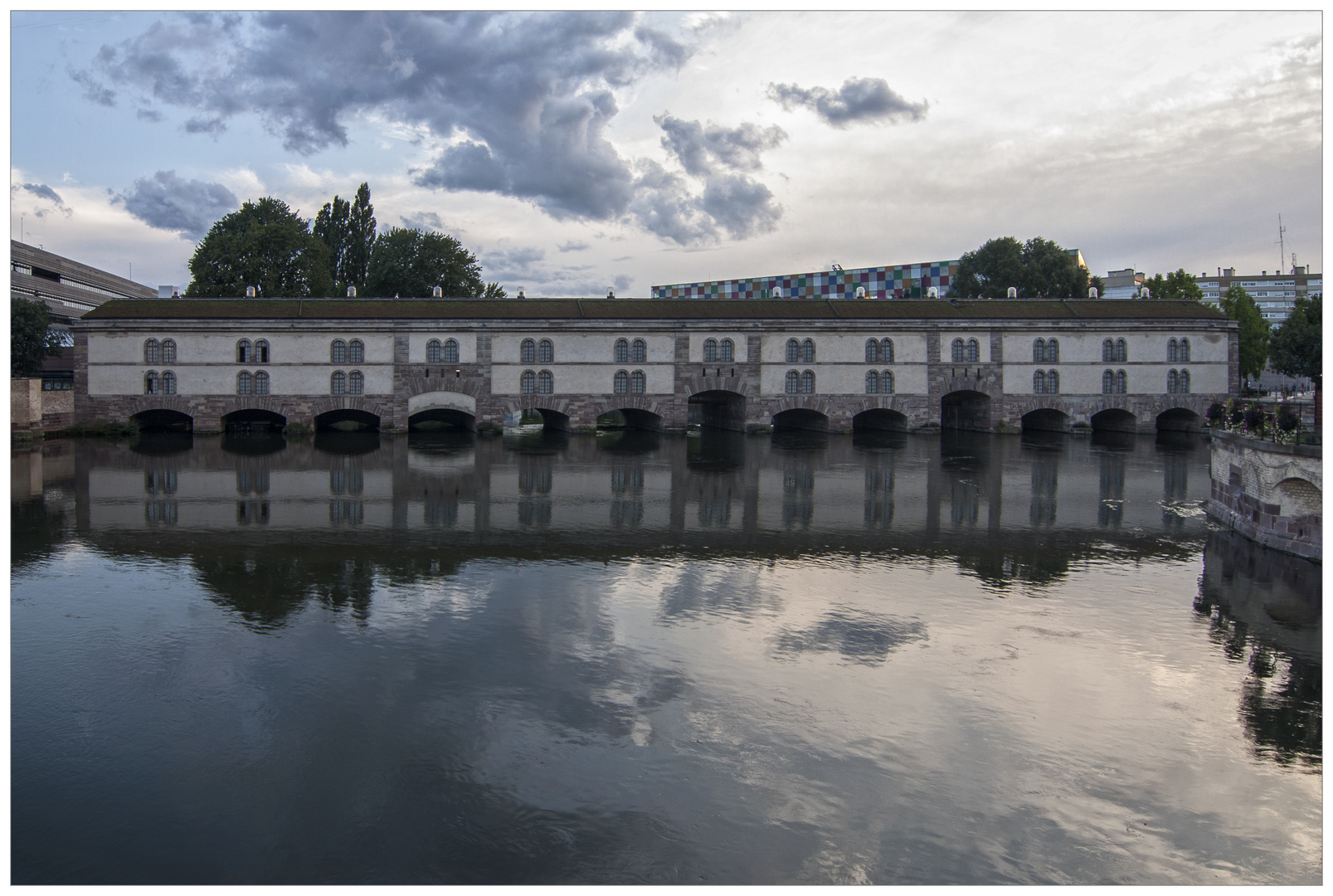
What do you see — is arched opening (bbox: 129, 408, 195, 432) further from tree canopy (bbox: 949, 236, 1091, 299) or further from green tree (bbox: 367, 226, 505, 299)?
tree canopy (bbox: 949, 236, 1091, 299)

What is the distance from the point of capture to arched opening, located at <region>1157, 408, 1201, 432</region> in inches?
2019

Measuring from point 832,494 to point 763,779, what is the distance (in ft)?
60.5

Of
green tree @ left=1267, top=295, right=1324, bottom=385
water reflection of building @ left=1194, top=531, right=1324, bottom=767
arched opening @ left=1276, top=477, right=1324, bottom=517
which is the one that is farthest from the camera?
green tree @ left=1267, top=295, right=1324, bottom=385

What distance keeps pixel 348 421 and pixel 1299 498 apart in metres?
55.0

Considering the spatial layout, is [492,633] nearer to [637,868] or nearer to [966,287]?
[637,868]

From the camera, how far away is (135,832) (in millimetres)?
7520

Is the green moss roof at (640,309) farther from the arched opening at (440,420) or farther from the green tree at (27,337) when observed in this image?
the arched opening at (440,420)

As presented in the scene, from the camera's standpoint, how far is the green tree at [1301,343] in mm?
46094

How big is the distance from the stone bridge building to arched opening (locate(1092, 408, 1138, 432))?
0.97 ft

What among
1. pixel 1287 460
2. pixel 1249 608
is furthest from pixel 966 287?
pixel 1249 608

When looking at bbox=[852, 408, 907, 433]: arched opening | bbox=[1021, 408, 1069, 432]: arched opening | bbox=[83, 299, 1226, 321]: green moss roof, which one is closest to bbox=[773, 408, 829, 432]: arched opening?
bbox=[852, 408, 907, 433]: arched opening

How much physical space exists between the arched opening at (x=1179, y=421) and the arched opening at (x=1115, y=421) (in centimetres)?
185

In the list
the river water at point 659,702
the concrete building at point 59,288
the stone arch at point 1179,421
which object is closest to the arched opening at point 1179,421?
the stone arch at point 1179,421

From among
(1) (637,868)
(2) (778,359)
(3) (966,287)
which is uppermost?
(3) (966,287)
